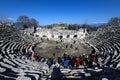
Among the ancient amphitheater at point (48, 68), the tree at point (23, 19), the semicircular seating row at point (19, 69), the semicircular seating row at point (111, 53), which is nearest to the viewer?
the semicircular seating row at point (19, 69)

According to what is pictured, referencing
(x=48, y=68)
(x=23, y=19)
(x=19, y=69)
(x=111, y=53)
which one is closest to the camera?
(x=19, y=69)

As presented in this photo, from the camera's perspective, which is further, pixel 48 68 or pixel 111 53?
pixel 111 53

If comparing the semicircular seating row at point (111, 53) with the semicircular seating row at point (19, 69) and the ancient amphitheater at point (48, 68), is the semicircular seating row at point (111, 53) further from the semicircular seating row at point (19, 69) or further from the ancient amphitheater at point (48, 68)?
the semicircular seating row at point (19, 69)

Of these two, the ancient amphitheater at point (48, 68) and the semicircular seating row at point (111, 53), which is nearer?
the ancient amphitheater at point (48, 68)

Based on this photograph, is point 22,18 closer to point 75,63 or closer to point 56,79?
point 75,63

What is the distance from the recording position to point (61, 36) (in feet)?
206

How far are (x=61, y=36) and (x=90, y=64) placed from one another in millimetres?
44906

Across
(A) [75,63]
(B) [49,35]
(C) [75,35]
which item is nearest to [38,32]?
(B) [49,35]

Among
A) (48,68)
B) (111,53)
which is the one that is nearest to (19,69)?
(48,68)

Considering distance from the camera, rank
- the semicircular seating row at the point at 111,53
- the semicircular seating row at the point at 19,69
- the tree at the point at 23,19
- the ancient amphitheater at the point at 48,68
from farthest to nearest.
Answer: the tree at the point at 23,19, the semicircular seating row at the point at 111,53, the ancient amphitheater at the point at 48,68, the semicircular seating row at the point at 19,69

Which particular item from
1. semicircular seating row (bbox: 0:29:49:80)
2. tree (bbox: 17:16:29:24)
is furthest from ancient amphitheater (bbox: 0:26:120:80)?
tree (bbox: 17:16:29:24)

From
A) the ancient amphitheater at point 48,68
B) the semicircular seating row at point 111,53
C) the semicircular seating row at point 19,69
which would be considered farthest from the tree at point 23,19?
the semicircular seating row at point 19,69

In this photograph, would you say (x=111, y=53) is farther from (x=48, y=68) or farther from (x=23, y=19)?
(x=23, y=19)

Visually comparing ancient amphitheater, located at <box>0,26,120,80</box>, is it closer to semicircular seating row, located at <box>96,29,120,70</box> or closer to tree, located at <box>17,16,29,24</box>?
semicircular seating row, located at <box>96,29,120,70</box>
